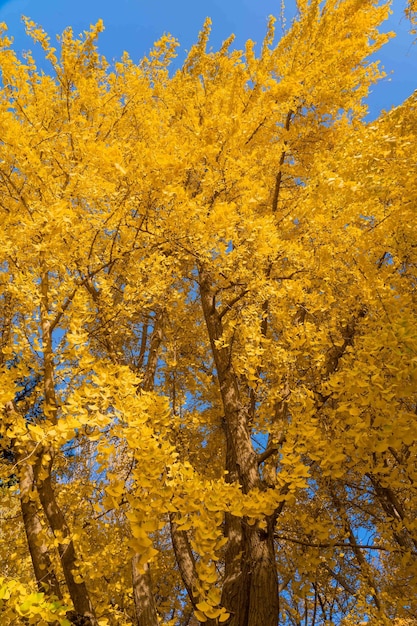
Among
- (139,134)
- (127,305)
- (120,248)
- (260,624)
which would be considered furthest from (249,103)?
(260,624)

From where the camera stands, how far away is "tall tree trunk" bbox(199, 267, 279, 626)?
3178mm

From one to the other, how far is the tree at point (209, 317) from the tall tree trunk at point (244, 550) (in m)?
0.02

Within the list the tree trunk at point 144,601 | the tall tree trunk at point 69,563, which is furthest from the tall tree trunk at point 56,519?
the tree trunk at point 144,601

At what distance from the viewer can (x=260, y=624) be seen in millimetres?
3092

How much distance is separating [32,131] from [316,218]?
8.68 feet

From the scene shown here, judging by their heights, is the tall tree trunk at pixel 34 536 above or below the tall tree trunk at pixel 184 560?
below

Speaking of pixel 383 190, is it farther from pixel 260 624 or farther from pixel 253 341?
pixel 260 624

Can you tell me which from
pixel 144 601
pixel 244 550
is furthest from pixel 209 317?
pixel 144 601

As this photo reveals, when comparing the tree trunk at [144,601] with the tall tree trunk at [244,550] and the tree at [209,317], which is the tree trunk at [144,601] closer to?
the tree at [209,317]

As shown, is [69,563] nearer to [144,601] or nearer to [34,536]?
[34,536]

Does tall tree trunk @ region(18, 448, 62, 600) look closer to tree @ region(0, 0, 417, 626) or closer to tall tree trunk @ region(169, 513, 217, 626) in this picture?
tree @ region(0, 0, 417, 626)

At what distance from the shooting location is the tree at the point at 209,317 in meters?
2.34

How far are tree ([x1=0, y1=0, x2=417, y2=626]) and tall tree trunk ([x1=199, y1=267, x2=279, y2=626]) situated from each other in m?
0.02

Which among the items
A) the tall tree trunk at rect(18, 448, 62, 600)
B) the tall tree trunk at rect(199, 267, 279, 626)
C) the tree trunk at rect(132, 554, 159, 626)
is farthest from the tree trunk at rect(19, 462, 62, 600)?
the tall tree trunk at rect(199, 267, 279, 626)
